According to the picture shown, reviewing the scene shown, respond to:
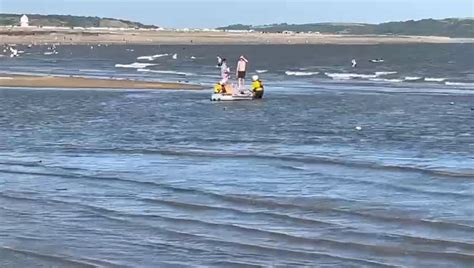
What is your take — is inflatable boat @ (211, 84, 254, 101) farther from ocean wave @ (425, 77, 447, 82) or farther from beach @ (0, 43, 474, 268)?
ocean wave @ (425, 77, 447, 82)

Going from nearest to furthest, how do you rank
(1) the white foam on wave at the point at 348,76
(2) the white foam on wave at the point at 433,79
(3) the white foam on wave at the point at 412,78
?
(2) the white foam on wave at the point at 433,79, (3) the white foam on wave at the point at 412,78, (1) the white foam on wave at the point at 348,76

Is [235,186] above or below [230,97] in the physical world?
above

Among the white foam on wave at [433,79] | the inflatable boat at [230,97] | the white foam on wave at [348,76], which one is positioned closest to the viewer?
the inflatable boat at [230,97]

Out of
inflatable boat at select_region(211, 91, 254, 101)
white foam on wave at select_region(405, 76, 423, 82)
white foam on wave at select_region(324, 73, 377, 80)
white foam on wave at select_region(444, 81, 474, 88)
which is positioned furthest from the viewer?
white foam on wave at select_region(324, 73, 377, 80)

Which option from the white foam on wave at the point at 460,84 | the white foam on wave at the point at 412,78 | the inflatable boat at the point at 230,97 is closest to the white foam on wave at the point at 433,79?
the white foam on wave at the point at 412,78

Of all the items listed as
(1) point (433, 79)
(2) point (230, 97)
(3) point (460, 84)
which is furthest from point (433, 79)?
(2) point (230, 97)

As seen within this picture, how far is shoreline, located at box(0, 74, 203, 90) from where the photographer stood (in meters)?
44.2

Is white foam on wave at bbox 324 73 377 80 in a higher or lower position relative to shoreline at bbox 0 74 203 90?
lower

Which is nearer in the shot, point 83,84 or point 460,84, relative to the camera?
point 83,84

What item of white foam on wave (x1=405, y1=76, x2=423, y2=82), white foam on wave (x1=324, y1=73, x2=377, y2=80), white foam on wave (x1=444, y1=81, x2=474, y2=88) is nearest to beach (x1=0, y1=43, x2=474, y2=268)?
white foam on wave (x1=444, y1=81, x2=474, y2=88)

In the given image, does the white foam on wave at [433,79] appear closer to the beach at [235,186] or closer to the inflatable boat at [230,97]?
the inflatable boat at [230,97]

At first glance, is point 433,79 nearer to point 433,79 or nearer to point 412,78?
point 433,79

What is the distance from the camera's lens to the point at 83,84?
45812 millimetres

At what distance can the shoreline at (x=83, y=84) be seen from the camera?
4422 cm
